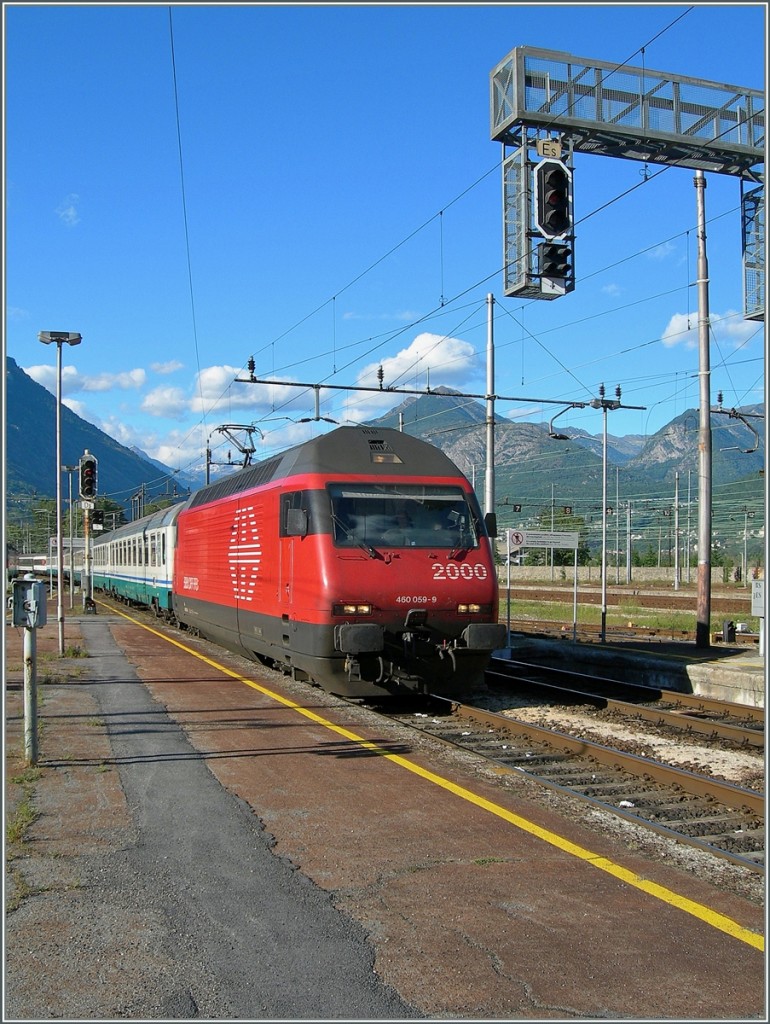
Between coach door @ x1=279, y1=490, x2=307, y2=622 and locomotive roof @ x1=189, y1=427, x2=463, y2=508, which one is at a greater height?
locomotive roof @ x1=189, y1=427, x2=463, y2=508

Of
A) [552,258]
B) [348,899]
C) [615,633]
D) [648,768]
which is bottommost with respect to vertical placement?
[615,633]

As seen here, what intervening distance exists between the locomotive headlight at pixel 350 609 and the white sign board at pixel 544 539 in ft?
28.3

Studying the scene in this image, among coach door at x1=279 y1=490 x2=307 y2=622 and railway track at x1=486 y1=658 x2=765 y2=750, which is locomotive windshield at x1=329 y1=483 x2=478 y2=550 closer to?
coach door at x1=279 y1=490 x2=307 y2=622

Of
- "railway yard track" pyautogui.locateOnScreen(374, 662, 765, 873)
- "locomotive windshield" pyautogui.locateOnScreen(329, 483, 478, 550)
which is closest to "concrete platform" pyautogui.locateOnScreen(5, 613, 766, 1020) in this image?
"railway yard track" pyautogui.locateOnScreen(374, 662, 765, 873)

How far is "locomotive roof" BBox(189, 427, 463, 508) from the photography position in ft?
41.7

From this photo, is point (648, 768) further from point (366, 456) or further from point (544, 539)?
point (544, 539)

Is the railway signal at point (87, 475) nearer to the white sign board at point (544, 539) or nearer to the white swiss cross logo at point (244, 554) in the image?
the white swiss cross logo at point (244, 554)

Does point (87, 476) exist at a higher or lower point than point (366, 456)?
higher

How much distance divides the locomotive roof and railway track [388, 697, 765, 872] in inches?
133

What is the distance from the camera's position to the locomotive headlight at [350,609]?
38.2 ft

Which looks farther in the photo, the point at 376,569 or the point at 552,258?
the point at 376,569

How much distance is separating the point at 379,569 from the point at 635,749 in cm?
371

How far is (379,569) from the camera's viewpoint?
469 inches

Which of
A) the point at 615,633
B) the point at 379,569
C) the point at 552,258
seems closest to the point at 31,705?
the point at 379,569
